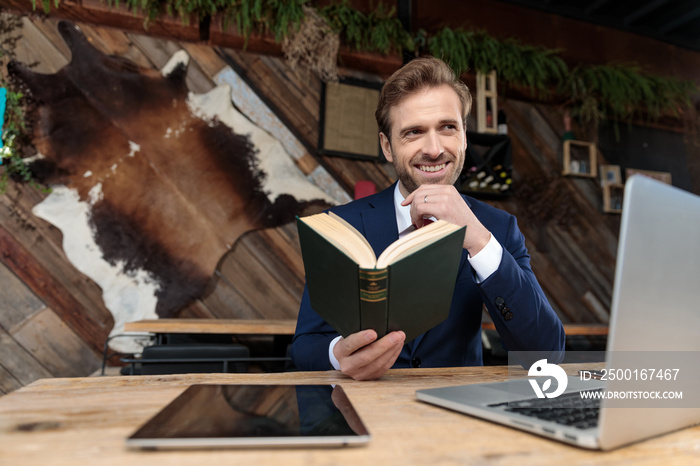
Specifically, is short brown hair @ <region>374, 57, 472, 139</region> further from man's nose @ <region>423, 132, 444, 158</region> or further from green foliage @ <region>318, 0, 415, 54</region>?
green foliage @ <region>318, 0, 415, 54</region>

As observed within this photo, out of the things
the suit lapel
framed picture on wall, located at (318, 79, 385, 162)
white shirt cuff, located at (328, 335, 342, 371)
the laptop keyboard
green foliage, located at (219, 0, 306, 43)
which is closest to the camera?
the laptop keyboard

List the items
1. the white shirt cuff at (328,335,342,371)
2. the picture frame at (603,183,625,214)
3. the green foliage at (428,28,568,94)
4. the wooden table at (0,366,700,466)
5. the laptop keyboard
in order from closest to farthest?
the wooden table at (0,366,700,466), the laptop keyboard, the white shirt cuff at (328,335,342,371), the green foliage at (428,28,568,94), the picture frame at (603,183,625,214)

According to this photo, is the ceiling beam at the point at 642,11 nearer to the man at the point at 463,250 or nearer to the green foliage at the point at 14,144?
the man at the point at 463,250

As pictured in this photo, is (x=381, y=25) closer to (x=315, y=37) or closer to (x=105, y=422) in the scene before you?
(x=315, y=37)

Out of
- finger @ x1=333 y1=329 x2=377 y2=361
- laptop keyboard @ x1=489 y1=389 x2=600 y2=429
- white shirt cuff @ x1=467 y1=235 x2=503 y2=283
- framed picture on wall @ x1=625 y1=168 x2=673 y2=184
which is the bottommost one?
laptop keyboard @ x1=489 y1=389 x2=600 y2=429

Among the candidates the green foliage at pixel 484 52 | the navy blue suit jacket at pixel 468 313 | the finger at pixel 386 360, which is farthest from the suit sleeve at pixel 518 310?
the green foliage at pixel 484 52

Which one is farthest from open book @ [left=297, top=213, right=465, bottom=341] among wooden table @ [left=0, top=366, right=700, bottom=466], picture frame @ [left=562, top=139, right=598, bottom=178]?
picture frame @ [left=562, top=139, right=598, bottom=178]

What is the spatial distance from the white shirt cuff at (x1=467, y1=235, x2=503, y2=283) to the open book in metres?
0.15

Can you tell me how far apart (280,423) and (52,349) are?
2.70 m

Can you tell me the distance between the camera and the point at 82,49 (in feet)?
9.39

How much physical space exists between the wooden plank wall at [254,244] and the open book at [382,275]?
2267 millimetres

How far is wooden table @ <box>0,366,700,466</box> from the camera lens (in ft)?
1.49

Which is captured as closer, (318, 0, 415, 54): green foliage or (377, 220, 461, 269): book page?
(377, 220, 461, 269): book page

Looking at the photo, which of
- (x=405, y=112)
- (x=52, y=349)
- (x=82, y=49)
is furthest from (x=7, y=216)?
(x=405, y=112)
